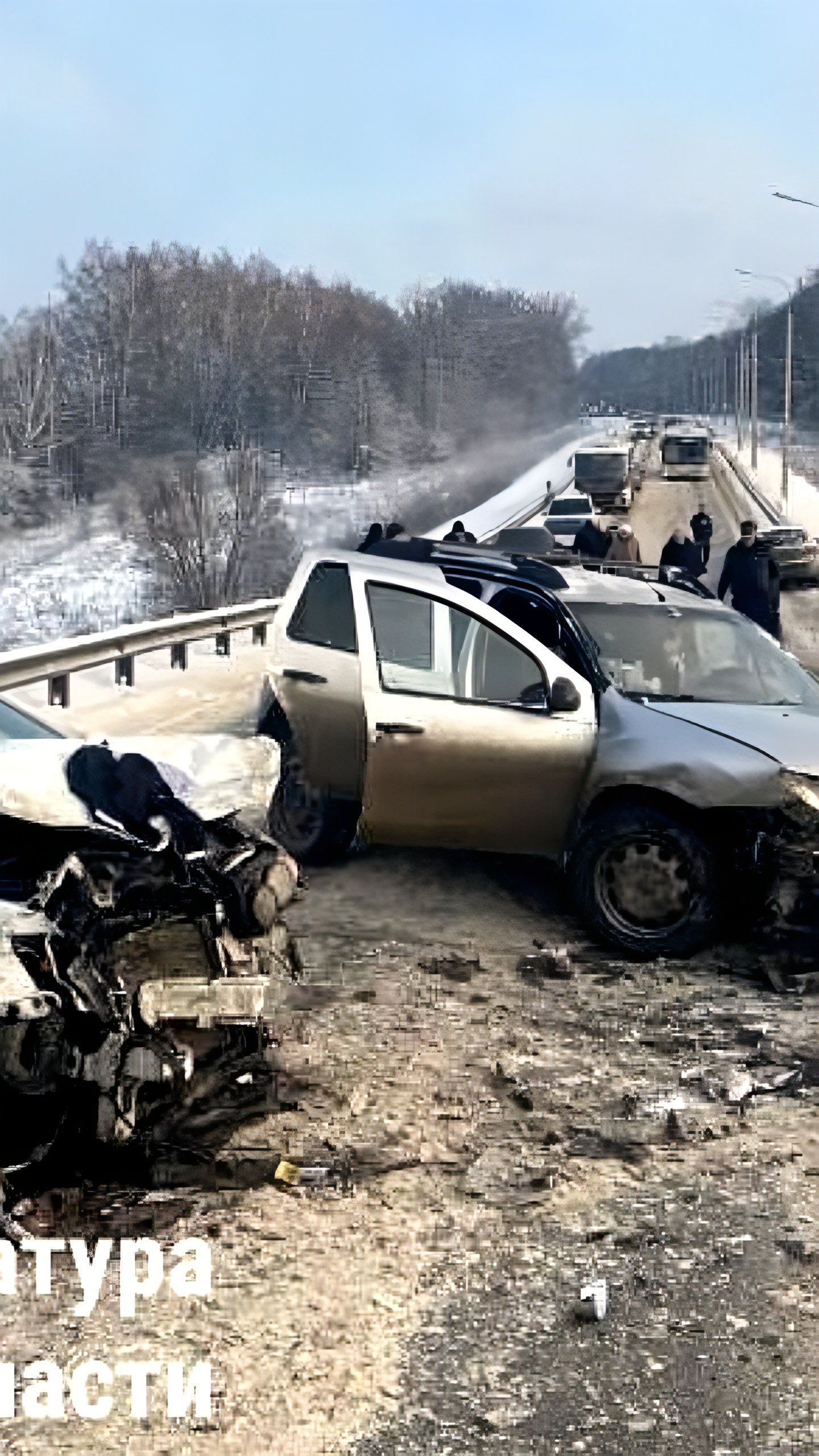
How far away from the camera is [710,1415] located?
11.9 ft

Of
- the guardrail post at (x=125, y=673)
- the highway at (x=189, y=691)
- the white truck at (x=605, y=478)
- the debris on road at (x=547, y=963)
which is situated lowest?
the debris on road at (x=547, y=963)

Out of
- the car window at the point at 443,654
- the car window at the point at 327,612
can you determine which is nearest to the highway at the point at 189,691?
the car window at the point at 327,612

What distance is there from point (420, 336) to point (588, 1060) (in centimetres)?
12111

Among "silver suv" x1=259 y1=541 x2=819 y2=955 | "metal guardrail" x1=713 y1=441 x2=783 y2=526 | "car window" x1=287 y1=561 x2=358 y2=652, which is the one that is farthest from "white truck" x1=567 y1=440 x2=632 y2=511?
"car window" x1=287 y1=561 x2=358 y2=652

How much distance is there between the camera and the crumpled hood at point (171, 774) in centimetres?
513

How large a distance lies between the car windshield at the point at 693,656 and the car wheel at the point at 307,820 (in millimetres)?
1626

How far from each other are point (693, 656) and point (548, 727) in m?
1.35

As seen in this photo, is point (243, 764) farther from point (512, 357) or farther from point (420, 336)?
point (512, 357)

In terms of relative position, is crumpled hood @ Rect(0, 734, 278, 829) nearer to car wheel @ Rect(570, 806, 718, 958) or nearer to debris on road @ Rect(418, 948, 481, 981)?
debris on road @ Rect(418, 948, 481, 981)

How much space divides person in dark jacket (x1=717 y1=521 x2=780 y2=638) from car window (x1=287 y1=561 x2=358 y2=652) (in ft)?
25.0

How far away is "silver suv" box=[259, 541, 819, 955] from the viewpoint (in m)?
7.33

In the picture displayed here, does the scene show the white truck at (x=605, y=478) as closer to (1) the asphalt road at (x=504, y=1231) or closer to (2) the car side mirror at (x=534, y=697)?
(2) the car side mirror at (x=534, y=697)

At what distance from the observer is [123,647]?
1398cm

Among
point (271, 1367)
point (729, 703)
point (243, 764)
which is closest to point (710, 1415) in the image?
point (271, 1367)
